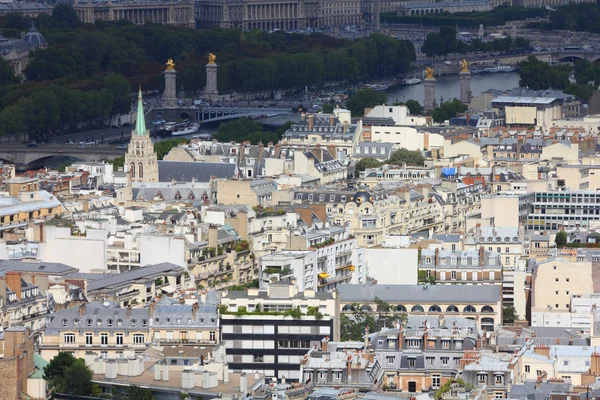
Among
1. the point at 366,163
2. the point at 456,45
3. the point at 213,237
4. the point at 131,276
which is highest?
the point at 456,45

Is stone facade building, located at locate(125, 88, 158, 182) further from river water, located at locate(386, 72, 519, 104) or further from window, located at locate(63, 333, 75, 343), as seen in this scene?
river water, located at locate(386, 72, 519, 104)

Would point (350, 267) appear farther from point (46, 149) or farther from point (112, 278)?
point (46, 149)

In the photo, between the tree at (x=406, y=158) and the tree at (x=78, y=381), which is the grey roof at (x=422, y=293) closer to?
the tree at (x=78, y=381)

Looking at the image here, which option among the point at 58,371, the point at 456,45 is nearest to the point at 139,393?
the point at 58,371

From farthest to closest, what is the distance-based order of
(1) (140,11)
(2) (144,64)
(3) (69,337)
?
(1) (140,11), (2) (144,64), (3) (69,337)

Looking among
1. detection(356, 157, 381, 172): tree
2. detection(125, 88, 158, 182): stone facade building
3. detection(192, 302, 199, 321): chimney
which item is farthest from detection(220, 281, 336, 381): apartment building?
detection(356, 157, 381, 172): tree

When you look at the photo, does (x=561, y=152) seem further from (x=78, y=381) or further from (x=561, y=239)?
(x=78, y=381)
